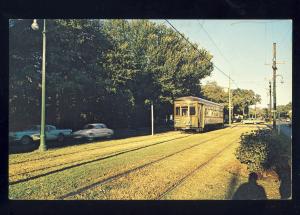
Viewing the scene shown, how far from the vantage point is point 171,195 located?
772 centimetres

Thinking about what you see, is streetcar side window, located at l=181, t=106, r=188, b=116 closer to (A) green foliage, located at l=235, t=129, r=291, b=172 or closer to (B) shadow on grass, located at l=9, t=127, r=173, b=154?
(B) shadow on grass, located at l=9, t=127, r=173, b=154

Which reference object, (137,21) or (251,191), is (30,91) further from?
(251,191)

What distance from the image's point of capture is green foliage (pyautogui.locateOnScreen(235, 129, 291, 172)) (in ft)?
28.5

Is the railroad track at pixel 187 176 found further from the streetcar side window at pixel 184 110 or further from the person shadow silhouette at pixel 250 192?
the streetcar side window at pixel 184 110

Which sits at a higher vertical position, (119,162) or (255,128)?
(255,128)

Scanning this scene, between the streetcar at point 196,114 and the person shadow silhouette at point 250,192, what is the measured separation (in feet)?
9.22

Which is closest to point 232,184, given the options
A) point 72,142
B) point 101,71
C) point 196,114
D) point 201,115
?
point 196,114

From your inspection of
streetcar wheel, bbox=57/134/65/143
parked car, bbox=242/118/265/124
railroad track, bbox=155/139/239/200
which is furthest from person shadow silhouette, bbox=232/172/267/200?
streetcar wheel, bbox=57/134/65/143

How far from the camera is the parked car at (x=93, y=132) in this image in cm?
910

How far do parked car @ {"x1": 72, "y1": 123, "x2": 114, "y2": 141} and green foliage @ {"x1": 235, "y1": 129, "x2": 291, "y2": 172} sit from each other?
13.1 ft

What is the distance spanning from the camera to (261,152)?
8.92m

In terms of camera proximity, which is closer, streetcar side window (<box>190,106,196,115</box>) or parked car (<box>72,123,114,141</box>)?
parked car (<box>72,123,114,141</box>)
